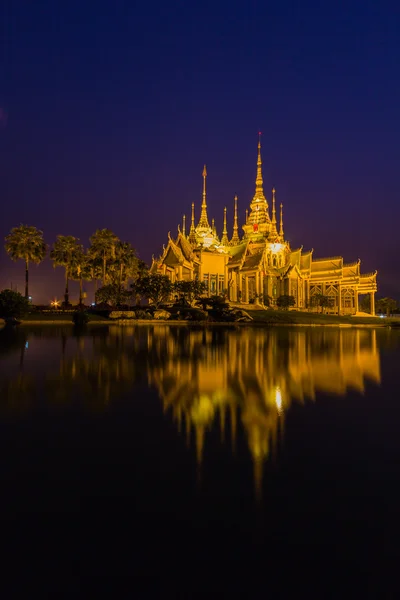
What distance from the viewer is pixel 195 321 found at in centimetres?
5166

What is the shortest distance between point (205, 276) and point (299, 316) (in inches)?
775

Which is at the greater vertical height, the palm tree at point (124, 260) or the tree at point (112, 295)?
the palm tree at point (124, 260)

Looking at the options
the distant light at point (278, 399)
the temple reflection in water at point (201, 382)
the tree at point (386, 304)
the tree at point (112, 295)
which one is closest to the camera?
the temple reflection in water at point (201, 382)

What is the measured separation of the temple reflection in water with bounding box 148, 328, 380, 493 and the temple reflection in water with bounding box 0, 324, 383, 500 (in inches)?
0.7

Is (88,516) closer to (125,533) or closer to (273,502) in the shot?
(125,533)

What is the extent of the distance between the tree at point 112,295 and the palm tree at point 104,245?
8.67ft

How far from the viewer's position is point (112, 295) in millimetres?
55875

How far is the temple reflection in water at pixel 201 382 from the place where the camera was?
726 cm

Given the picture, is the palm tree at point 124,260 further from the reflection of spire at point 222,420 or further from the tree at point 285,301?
the reflection of spire at point 222,420

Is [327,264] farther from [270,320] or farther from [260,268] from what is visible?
[270,320]

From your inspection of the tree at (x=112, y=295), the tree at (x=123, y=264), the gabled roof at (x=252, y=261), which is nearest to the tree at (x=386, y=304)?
the gabled roof at (x=252, y=261)

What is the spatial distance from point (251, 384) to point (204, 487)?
6.40m

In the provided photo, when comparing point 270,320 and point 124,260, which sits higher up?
point 124,260

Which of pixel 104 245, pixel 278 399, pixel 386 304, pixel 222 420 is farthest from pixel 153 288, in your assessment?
pixel 386 304
